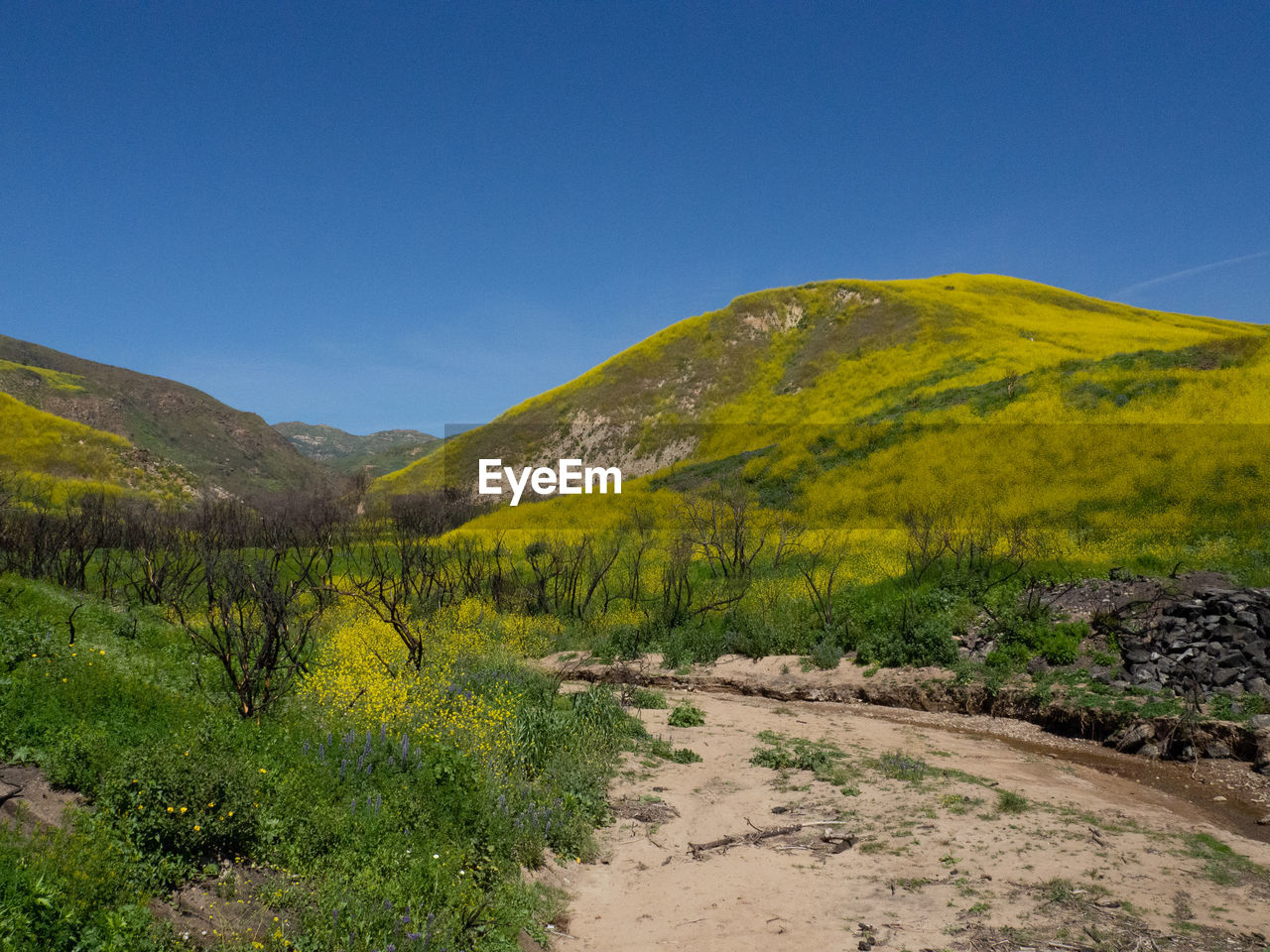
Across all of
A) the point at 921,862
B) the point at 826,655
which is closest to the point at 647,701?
the point at 826,655

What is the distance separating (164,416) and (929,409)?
141686 millimetres

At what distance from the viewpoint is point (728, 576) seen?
25156 millimetres

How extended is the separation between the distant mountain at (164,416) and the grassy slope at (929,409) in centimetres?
5057

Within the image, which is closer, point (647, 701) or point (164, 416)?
point (647, 701)

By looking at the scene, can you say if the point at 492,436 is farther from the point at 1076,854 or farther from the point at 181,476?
the point at 1076,854

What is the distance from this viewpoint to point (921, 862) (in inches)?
310

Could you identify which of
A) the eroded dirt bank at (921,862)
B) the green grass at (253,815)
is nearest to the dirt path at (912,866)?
the eroded dirt bank at (921,862)

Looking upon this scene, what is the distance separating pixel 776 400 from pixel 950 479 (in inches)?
1611

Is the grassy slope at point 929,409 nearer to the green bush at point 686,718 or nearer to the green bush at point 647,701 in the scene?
the green bush at point 686,718

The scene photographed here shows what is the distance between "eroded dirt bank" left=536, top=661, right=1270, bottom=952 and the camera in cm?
643

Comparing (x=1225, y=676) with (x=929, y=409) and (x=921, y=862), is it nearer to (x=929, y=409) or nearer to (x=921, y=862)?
(x=921, y=862)

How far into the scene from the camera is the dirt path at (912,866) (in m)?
6.41

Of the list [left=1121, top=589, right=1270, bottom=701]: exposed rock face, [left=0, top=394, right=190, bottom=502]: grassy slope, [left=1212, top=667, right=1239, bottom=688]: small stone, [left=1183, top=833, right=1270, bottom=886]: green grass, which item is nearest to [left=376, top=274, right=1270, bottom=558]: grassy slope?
[left=1121, top=589, right=1270, bottom=701]: exposed rock face

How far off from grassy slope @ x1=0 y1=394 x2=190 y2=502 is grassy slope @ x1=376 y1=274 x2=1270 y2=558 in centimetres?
2708
